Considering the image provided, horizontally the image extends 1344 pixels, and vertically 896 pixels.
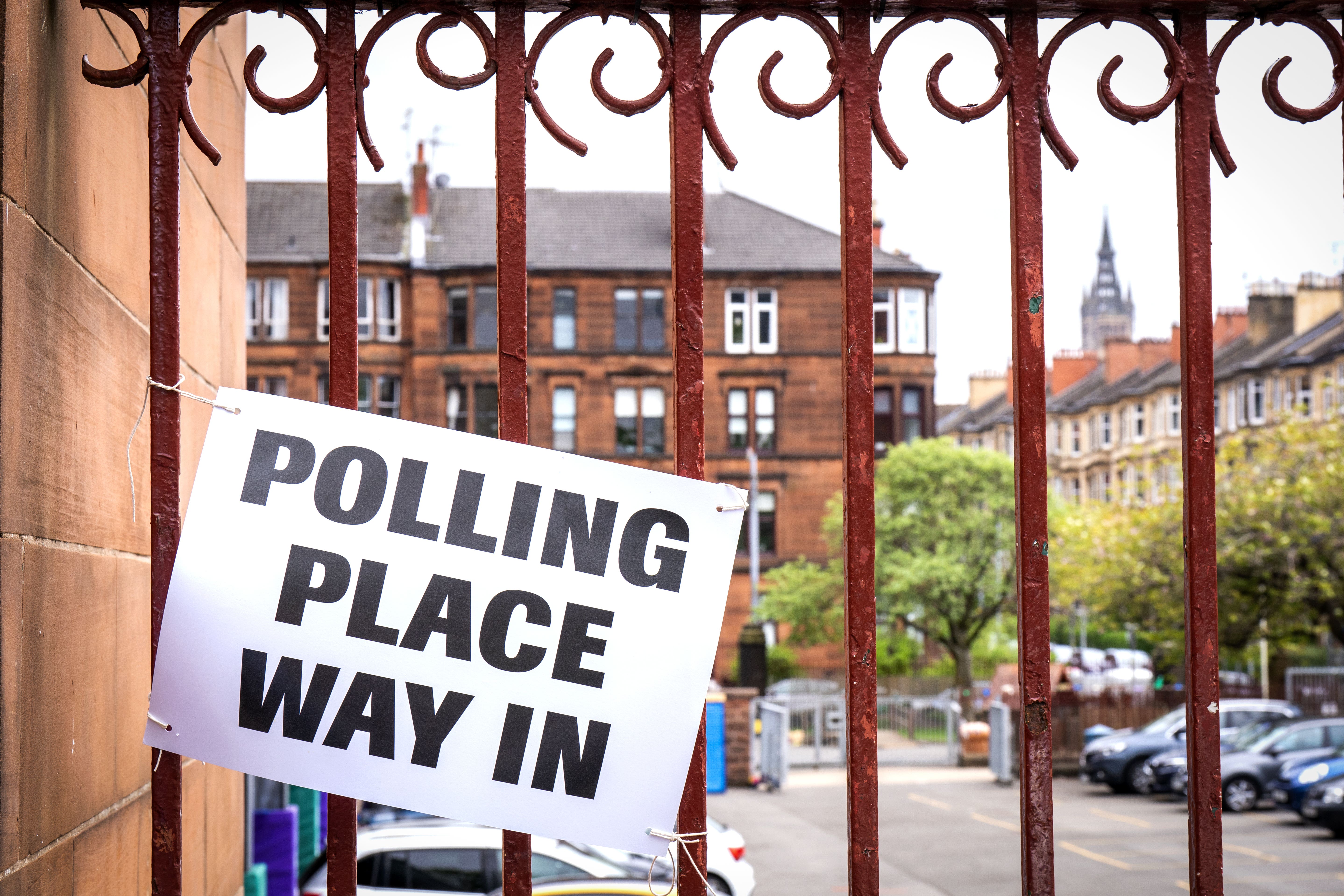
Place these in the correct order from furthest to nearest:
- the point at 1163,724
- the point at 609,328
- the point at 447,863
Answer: the point at 609,328
the point at 1163,724
the point at 447,863

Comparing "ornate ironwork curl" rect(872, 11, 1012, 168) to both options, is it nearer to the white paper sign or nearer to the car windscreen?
the white paper sign

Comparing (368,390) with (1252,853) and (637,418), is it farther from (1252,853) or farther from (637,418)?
(1252,853)

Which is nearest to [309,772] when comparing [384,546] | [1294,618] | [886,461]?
[384,546]

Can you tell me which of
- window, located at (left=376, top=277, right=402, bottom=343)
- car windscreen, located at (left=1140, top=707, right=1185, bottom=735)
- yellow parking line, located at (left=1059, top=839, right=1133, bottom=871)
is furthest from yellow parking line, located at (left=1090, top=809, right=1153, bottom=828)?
window, located at (left=376, top=277, right=402, bottom=343)

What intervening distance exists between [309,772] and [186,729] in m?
0.24

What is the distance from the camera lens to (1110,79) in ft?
7.65

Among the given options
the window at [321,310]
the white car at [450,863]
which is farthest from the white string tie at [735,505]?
the window at [321,310]

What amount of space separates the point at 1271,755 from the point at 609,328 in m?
28.5

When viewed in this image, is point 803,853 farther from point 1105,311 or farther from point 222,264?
point 1105,311

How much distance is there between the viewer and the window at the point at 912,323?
46.8 m

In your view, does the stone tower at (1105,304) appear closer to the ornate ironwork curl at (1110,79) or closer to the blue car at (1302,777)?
the blue car at (1302,777)

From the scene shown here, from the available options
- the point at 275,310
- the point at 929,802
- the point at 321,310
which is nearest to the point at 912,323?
the point at 321,310

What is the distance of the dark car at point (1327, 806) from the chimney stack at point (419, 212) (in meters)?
33.5

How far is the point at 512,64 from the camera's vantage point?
229 centimetres
